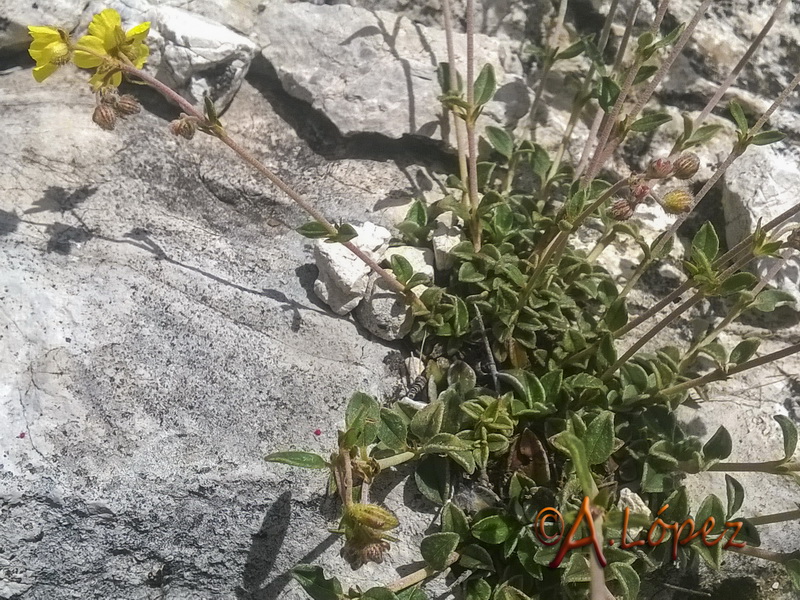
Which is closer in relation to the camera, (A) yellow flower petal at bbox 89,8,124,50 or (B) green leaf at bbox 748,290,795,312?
(A) yellow flower petal at bbox 89,8,124,50

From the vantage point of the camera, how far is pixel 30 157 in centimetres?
305

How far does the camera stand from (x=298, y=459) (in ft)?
7.62

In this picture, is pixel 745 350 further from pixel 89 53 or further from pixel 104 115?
pixel 89 53

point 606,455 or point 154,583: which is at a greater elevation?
point 606,455

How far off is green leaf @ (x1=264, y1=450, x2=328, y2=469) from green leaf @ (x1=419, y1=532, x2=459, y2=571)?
1.57 feet

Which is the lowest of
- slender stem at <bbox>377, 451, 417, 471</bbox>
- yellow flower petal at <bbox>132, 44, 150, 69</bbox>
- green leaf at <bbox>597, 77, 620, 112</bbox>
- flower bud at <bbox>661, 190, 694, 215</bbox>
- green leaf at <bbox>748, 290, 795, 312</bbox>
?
slender stem at <bbox>377, 451, 417, 471</bbox>

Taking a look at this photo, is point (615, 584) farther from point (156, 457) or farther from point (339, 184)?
point (339, 184)

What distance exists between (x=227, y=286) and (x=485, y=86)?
155 cm

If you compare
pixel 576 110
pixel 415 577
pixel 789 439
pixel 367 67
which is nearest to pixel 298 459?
pixel 415 577

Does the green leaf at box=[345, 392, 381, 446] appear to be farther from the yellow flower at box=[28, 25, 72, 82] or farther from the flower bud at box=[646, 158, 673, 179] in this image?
the yellow flower at box=[28, 25, 72, 82]

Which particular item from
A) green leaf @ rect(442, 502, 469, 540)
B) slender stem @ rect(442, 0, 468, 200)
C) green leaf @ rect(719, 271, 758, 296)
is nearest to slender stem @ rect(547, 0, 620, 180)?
slender stem @ rect(442, 0, 468, 200)

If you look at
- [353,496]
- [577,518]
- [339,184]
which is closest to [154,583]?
[353,496]

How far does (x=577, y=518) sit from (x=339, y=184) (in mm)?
2163

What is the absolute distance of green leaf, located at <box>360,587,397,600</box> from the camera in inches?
92.0
